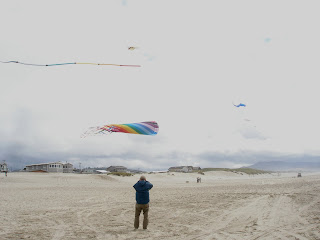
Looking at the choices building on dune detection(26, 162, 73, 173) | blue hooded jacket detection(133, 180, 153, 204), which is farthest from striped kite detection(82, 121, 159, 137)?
building on dune detection(26, 162, 73, 173)

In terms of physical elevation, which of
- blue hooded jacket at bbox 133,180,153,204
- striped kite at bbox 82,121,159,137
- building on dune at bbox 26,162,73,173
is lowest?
building on dune at bbox 26,162,73,173

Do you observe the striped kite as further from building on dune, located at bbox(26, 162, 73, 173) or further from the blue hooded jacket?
building on dune, located at bbox(26, 162, 73, 173)

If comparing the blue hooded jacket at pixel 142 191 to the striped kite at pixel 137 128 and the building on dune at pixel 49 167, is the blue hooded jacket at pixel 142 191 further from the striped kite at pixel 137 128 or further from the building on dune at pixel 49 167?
the building on dune at pixel 49 167

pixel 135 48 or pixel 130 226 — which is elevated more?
pixel 135 48

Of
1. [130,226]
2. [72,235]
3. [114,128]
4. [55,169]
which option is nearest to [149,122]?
[114,128]

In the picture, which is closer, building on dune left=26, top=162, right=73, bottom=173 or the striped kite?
the striped kite

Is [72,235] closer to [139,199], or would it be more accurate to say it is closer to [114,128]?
[139,199]

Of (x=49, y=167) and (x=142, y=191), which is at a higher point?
(x=142, y=191)

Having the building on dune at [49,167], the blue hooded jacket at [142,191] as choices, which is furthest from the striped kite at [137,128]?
the building on dune at [49,167]

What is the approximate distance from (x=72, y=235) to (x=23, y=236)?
3.73 ft

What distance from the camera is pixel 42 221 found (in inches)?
359

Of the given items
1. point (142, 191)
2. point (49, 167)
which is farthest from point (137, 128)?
point (49, 167)

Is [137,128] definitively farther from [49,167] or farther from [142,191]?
[49,167]

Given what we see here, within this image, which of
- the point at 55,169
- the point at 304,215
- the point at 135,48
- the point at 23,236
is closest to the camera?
the point at 23,236
